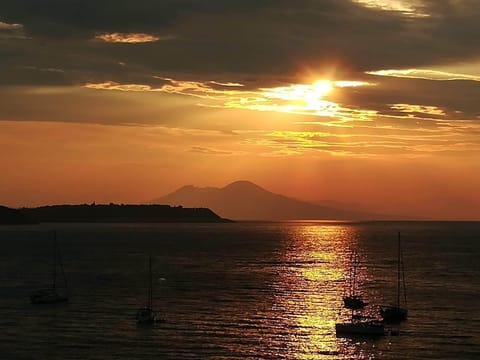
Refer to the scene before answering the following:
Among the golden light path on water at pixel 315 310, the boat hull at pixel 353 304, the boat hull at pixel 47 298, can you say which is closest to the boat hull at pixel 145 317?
the golden light path on water at pixel 315 310

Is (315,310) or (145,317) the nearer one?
(145,317)

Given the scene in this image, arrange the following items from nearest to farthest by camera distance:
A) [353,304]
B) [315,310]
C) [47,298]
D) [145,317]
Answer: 1. [145,317]
2. [315,310]
3. [353,304]
4. [47,298]

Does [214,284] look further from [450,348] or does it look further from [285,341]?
[450,348]

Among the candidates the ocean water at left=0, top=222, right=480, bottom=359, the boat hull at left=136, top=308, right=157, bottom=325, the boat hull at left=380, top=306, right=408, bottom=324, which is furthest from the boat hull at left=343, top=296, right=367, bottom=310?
the boat hull at left=136, top=308, right=157, bottom=325

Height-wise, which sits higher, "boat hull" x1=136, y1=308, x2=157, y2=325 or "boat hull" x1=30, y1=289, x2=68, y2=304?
"boat hull" x1=30, y1=289, x2=68, y2=304

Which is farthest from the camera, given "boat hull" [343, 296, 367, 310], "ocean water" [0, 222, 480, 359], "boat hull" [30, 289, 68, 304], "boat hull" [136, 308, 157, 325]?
"boat hull" [30, 289, 68, 304]

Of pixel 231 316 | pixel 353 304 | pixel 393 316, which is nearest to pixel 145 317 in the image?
pixel 231 316

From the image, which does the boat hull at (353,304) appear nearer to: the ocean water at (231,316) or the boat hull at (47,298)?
the ocean water at (231,316)

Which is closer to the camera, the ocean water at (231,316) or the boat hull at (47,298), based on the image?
the ocean water at (231,316)

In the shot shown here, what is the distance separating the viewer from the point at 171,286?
134500 mm

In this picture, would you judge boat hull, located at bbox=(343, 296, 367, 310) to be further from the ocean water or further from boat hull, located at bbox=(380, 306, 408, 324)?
boat hull, located at bbox=(380, 306, 408, 324)

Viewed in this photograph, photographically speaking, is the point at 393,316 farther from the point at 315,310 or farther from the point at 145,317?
the point at 145,317

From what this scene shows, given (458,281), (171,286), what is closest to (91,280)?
(171,286)

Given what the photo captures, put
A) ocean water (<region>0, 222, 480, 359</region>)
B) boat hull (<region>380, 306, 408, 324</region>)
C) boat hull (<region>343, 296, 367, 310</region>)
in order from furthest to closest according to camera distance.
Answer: boat hull (<region>343, 296, 367, 310</region>), boat hull (<region>380, 306, 408, 324</region>), ocean water (<region>0, 222, 480, 359</region>)
